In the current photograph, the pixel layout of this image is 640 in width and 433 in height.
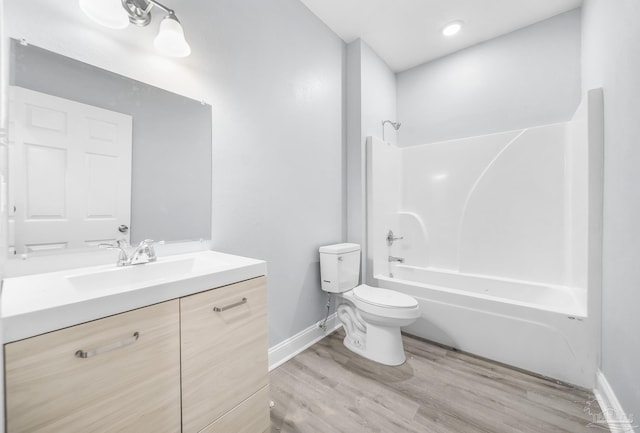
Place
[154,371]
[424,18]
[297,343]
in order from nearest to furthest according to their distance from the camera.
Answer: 1. [154,371]
2. [297,343]
3. [424,18]

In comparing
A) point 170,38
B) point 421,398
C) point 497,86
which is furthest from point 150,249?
point 497,86

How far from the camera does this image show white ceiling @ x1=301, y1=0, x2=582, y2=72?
2.15 metres

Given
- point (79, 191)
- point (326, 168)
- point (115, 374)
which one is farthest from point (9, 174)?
point (326, 168)

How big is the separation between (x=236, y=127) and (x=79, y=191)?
85 cm

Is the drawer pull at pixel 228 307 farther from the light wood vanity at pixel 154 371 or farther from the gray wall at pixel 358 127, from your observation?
the gray wall at pixel 358 127

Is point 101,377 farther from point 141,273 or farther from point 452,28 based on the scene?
point 452,28

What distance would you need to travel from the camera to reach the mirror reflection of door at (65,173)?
0.98 m

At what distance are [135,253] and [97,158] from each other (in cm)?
45

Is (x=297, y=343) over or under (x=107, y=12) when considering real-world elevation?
under

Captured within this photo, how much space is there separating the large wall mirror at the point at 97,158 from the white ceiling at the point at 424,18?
1607 mm

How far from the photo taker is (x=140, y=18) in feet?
3.98

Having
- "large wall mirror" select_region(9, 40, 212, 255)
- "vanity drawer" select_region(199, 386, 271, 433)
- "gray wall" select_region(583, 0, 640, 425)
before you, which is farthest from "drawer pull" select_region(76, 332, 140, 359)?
"gray wall" select_region(583, 0, 640, 425)

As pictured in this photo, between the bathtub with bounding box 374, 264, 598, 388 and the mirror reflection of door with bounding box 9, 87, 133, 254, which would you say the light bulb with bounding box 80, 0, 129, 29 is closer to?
the mirror reflection of door with bounding box 9, 87, 133, 254

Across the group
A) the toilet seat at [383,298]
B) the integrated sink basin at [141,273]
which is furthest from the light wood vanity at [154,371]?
the toilet seat at [383,298]
